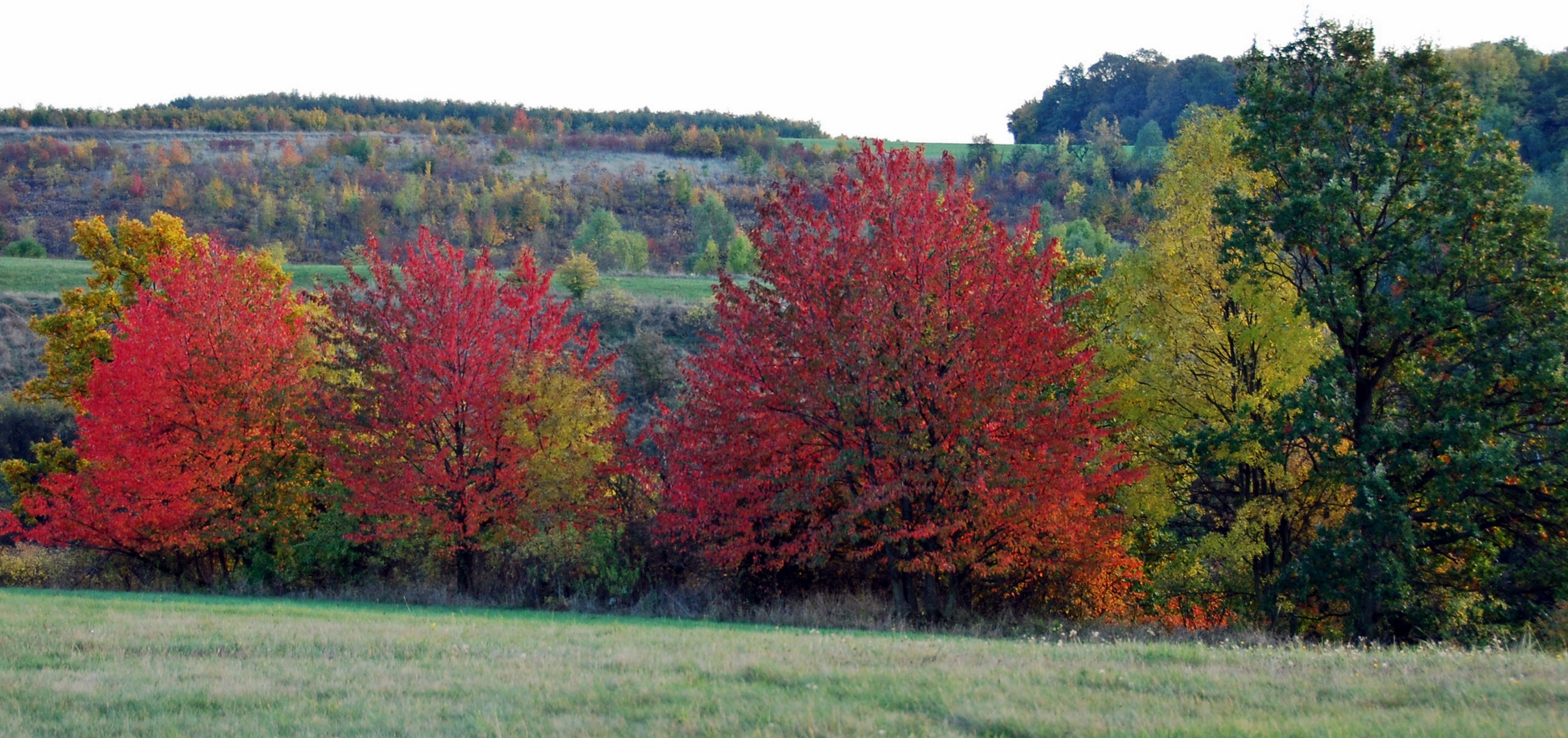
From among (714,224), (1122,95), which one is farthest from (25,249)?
(1122,95)

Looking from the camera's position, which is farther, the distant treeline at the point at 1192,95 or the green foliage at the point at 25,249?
the green foliage at the point at 25,249

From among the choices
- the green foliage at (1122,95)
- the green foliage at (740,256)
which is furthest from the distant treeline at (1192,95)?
the green foliage at (740,256)

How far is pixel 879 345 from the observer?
17.5m

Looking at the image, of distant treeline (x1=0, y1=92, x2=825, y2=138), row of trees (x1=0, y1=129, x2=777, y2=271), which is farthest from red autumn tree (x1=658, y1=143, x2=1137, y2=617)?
distant treeline (x1=0, y1=92, x2=825, y2=138)

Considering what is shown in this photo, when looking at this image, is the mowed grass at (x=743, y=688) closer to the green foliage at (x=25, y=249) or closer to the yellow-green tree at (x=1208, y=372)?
the yellow-green tree at (x=1208, y=372)

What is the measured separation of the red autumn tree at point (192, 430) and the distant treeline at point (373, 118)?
406 ft

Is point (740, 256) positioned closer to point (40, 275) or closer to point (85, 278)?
point (85, 278)

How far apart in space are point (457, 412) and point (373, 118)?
143m

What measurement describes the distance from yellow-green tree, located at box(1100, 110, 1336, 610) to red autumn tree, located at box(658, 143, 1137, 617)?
111 inches

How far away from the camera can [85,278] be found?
54.2 m

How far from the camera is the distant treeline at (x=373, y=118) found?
128250 mm

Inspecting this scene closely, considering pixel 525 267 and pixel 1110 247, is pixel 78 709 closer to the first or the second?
pixel 525 267

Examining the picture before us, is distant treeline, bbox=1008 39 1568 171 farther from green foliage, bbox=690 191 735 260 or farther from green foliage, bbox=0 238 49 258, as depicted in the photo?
green foliage, bbox=0 238 49 258

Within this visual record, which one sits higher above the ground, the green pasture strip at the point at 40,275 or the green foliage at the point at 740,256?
the green foliage at the point at 740,256
